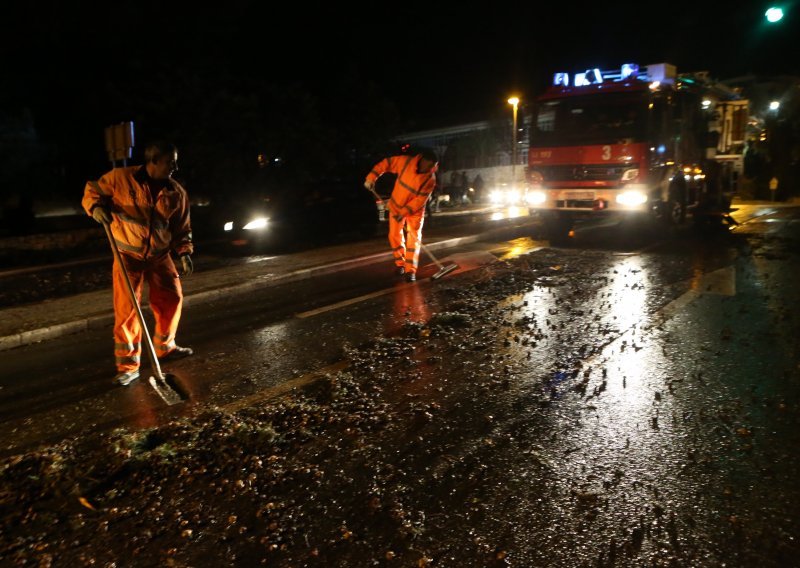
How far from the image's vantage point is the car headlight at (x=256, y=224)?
492 inches

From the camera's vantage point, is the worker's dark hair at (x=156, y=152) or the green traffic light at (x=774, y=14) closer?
the worker's dark hair at (x=156, y=152)

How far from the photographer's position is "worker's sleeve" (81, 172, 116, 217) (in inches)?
173

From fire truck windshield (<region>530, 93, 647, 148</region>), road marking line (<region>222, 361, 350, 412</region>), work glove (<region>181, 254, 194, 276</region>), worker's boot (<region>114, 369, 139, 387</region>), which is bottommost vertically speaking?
road marking line (<region>222, 361, 350, 412</region>)

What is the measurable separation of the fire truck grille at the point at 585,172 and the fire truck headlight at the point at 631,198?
334mm

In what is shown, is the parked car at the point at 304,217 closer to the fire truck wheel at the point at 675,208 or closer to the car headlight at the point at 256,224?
the car headlight at the point at 256,224

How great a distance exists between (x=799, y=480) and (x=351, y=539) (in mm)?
2387

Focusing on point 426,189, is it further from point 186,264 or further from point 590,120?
point 590,120

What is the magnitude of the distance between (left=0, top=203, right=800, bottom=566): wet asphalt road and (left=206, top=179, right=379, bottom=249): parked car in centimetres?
497

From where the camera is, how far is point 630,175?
35.2 ft

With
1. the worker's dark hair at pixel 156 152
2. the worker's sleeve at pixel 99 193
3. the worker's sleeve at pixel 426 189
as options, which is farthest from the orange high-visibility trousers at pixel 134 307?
the worker's sleeve at pixel 426 189

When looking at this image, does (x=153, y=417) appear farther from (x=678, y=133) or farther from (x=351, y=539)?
(x=678, y=133)

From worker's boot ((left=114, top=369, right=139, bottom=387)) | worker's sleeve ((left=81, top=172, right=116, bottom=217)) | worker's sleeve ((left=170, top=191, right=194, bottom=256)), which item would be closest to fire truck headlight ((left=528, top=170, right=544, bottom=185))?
worker's sleeve ((left=170, top=191, right=194, bottom=256))

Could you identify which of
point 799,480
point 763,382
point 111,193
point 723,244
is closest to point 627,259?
point 723,244

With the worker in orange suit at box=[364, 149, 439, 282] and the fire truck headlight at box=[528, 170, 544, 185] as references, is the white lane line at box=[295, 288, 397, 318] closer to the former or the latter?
the worker in orange suit at box=[364, 149, 439, 282]
